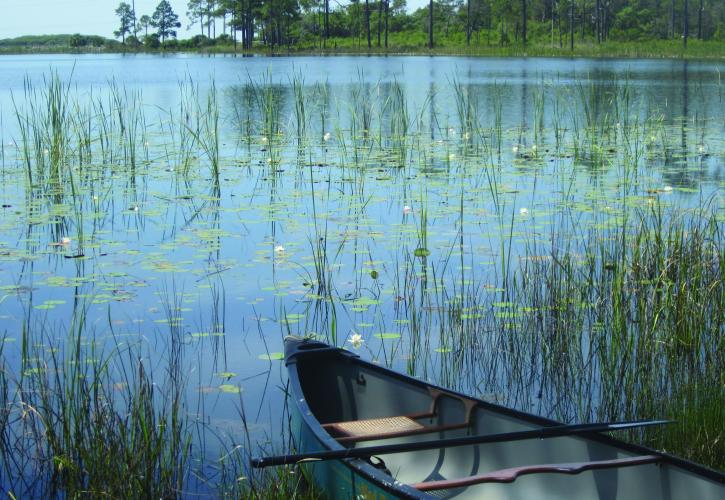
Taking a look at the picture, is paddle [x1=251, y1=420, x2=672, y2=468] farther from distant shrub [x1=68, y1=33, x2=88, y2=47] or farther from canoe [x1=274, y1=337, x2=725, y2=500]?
distant shrub [x1=68, y1=33, x2=88, y2=47]

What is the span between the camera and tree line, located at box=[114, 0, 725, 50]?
6738cm

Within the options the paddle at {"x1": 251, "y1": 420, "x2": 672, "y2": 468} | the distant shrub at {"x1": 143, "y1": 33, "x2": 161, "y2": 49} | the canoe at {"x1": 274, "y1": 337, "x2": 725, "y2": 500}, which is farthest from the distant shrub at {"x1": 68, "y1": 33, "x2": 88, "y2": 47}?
the paddle at {"x1": 251, "y1": 420, "x2": 672, "y2": 468}

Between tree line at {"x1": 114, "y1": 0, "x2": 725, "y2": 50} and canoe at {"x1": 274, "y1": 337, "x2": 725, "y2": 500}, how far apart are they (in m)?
60.9

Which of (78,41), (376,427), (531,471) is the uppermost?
(78,41)

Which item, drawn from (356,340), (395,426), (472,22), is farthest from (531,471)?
(472,22)

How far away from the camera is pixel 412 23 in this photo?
259 ft

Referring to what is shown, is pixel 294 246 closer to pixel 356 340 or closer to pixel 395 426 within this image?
pixel 356 340

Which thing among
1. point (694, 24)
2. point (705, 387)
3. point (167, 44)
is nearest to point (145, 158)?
point (705, 387)

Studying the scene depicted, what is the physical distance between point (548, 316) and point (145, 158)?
7174mm

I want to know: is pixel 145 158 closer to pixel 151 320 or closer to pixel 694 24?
pixel 151 320

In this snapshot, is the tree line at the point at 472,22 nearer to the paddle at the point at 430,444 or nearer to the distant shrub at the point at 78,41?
the distant shrub at the point at 78,41

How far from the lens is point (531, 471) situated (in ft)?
10.3

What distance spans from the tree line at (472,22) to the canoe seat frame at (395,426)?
201ft

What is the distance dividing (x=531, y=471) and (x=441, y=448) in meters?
0.53
